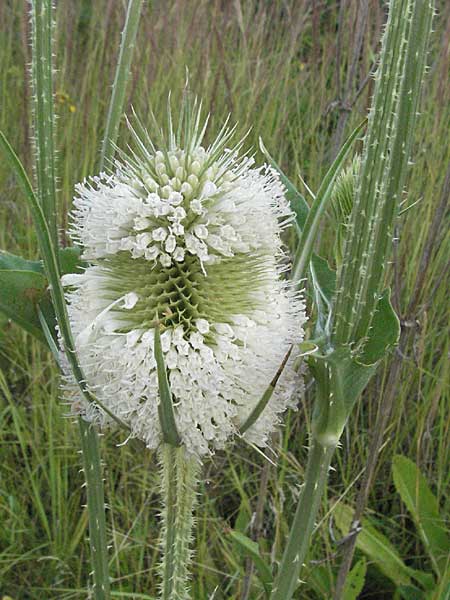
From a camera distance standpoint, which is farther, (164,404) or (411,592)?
(411,592)

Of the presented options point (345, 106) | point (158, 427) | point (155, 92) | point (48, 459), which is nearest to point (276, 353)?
point (158, 427)

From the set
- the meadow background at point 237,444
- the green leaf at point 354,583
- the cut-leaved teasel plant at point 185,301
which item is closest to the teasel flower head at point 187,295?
the cut-leaved teasel plant at point 185,301

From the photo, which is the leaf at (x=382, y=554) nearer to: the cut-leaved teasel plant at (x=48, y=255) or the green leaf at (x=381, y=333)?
the cut-leaved teasel plant at (x=48, y=255)

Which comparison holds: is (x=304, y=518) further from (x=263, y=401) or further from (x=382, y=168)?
(x=382, y=168)

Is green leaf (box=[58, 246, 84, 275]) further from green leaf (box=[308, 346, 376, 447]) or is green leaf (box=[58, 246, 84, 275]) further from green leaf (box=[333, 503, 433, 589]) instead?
green leaf (box=[333, 503, 433, 589])

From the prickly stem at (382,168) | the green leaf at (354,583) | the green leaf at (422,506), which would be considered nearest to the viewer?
the prickly stem at (382,168)

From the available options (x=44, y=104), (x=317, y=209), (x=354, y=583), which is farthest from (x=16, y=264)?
(x=354, y=583)
